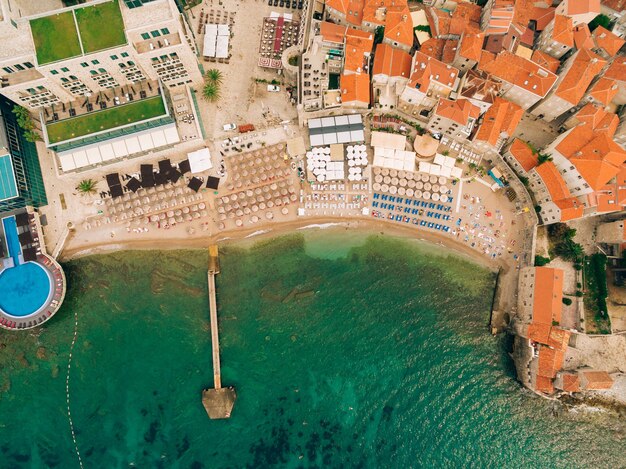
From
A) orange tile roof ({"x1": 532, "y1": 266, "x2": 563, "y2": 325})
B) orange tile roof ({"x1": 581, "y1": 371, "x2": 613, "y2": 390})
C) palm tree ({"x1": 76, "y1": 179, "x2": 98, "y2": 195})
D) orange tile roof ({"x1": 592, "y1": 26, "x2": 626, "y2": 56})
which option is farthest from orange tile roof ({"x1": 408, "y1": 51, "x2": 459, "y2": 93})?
palm tree ({"x1": 76, "y1": 179, "x2": 98, "y2": 195})

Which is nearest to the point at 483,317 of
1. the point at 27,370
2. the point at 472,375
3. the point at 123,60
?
the point at 472,375

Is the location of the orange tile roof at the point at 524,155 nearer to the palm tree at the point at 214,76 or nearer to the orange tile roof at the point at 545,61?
the orange tile roof at the point at 545,61

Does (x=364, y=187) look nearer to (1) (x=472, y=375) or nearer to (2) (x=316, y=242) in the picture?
(2) (x=316, y=242)

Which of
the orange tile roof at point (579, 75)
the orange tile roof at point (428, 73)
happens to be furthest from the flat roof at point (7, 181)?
the orange tile roof at point (579, 75)

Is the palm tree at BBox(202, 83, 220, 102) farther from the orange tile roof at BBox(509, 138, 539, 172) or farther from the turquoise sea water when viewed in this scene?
the orange tile roof at BBox(509, 138, 539, 172)

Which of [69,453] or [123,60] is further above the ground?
[123,60]

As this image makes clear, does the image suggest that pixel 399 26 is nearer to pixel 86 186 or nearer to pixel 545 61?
pixel 545 61

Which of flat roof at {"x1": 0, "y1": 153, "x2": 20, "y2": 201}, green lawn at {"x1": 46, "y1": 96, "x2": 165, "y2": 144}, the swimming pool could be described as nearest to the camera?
flat roof at {"x1": 0, "y1": 153, "x2": 20, "y2": 201}
